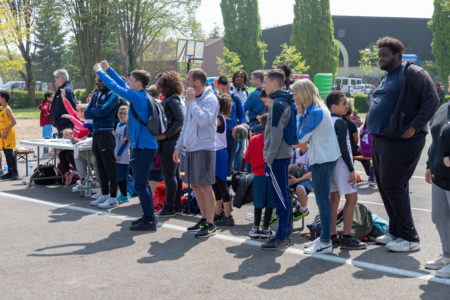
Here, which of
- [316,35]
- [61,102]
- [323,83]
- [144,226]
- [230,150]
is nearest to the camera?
[144,226]

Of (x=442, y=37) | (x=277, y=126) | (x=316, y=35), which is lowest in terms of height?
(x=277, y=126)

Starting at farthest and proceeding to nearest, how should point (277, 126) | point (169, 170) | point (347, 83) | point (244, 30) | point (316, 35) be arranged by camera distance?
1. point (244, 30)
2. point (347, 83)
3. point (316, 35)
4. point (169, 170)
5. point (277, 126)

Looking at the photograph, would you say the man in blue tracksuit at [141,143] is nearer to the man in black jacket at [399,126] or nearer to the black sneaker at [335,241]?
the black sneaker at [335,241]

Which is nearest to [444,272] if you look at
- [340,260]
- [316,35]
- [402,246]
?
[402,246]

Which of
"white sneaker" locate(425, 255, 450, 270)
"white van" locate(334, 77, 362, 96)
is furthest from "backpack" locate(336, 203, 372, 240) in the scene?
"white van" locate(334, 77, 362, 96)

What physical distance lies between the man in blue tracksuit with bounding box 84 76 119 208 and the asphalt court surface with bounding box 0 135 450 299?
0.90m

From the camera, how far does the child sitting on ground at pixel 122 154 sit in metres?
8.68

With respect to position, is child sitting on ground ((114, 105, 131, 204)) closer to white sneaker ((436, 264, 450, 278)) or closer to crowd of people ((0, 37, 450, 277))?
crowd of people ((0, 37, 450, 277))

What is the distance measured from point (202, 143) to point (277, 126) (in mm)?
1102

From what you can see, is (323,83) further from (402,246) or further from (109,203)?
(402,246)

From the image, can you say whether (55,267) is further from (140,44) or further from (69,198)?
(140,44)

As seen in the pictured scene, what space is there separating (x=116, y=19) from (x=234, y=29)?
1746 cm

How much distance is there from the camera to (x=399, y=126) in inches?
214

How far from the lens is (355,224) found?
6113 millimetres
